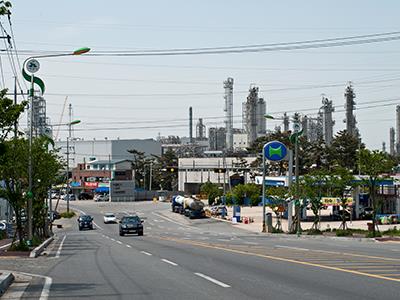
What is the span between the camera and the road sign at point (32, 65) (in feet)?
119

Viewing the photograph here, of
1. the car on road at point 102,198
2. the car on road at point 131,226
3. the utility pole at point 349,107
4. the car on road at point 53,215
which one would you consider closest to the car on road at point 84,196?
the car on road at point 102,198

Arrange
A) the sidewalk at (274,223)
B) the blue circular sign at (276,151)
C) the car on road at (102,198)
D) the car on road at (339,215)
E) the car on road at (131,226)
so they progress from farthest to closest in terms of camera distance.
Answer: the car on road at (102,198), the car on road at (339,215), the blue circular sign at (276,151), the sidewalk at (274,223), the car on road at (131,226)

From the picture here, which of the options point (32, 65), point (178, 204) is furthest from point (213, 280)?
point (178, 204)

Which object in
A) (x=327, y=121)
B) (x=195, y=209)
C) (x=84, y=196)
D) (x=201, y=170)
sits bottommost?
(x=195, y=209)

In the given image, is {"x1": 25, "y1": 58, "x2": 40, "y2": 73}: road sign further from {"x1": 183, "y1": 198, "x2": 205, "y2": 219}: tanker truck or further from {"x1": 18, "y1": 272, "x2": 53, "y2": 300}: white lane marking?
{"x1": 183, "y1": 198, "x2": 205, "y2": 219}: tanker truck

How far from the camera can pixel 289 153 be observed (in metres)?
70.6

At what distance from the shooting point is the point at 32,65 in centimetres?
3628

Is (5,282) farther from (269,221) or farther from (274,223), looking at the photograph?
(274,223)

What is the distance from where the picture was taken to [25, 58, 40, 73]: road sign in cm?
3622

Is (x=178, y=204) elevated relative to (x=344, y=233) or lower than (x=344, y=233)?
elevated

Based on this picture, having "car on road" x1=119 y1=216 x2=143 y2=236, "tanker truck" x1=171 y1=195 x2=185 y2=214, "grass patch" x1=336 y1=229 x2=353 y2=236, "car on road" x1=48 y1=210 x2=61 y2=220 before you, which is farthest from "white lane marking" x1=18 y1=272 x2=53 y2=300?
"tanker truck" x1=171 y1=195 x2=185 y2=214

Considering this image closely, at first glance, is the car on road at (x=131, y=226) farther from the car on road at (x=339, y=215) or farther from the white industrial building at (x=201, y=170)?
the white industrial building at (x=201, y=170)

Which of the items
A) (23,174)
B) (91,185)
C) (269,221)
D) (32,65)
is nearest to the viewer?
(32,65)

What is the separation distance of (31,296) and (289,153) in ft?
186
